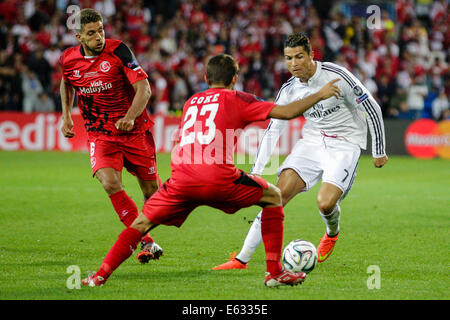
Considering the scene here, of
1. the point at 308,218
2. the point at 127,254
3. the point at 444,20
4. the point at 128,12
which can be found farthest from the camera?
the point at 444,20

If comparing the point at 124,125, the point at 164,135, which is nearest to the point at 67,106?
the point at 124,125

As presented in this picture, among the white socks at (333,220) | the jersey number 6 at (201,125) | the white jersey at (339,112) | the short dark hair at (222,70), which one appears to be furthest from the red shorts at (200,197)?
the white socks at (333,220)

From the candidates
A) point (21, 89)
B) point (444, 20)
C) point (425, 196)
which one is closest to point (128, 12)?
point (21, 89)

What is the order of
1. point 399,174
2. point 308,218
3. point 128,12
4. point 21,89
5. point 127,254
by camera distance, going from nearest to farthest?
point 127,254, point 308,218, point 399,174, point 21,89, point 128,12

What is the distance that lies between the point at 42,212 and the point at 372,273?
5.40 m

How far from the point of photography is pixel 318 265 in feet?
22.1

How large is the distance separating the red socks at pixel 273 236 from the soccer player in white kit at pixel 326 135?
1.10m

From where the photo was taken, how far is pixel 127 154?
7.11 m

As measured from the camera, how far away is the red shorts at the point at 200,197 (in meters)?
5.42

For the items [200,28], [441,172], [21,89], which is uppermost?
[200,28]

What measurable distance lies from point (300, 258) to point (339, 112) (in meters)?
1.79

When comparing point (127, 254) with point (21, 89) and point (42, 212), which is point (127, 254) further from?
point (21, 89)

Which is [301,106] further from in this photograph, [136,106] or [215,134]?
[136,106]

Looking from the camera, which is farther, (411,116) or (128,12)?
(128,12)
